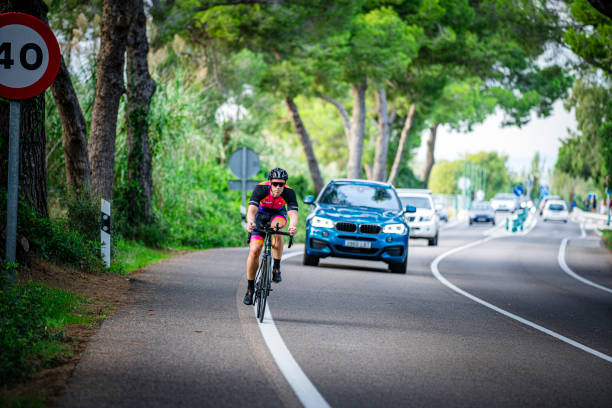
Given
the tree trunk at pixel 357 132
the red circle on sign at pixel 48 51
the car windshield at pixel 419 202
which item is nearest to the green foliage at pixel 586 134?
the tree trunk at pixel 357 132

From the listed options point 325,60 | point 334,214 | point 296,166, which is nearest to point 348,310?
point 334,214

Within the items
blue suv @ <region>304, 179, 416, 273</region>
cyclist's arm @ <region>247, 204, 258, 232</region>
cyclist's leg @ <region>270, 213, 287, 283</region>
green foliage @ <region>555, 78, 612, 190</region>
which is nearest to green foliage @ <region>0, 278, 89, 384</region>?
cyclist's arm @ <region>247, 204, 258, 232</region>

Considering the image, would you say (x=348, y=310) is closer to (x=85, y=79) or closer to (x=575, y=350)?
(x=575, y=350)

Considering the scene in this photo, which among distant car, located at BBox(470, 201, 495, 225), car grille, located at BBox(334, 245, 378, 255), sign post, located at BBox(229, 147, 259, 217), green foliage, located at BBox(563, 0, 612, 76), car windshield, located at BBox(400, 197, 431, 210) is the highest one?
green foliage, located at BBox(563, 0, 612, 76)

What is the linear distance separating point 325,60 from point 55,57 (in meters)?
25.7

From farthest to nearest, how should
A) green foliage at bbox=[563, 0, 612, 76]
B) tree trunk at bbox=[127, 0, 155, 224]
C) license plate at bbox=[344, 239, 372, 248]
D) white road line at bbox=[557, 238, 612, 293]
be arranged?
green foliage at bbox=[563, 0, 612, 76] → tree trunk at bbox=[127, 0, 155, 224] → white road line at bbox=[557, 238, 612, 293] → license plate at bbox=[344, 239, 372, 248]

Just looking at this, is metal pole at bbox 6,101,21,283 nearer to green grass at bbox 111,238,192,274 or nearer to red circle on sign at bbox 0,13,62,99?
red circle on sign at bbox 0,13,62,99

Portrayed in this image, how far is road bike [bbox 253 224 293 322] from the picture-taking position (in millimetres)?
9594

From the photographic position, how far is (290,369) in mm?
7012

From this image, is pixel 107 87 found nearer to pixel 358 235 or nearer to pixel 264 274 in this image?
pixel 358 235

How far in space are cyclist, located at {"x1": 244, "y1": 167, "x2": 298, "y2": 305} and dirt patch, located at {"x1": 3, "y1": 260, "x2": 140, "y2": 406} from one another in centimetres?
163

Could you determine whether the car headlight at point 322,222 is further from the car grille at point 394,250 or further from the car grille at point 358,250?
the car grille at point 394,250

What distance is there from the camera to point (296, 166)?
4112 cm

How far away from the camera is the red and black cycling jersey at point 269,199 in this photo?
10227mm
